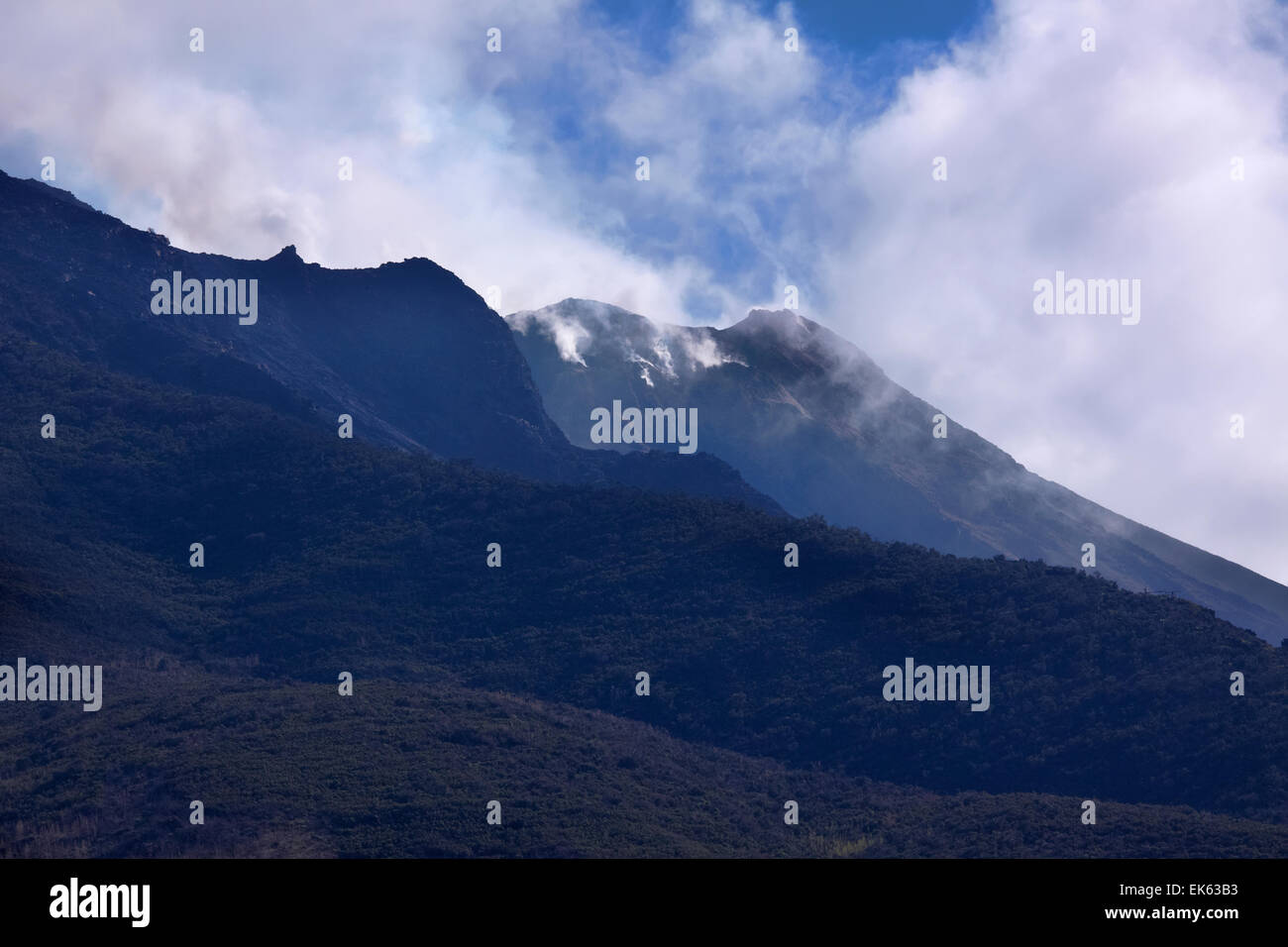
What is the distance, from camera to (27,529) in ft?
297

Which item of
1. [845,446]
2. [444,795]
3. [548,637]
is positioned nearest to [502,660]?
[548,637]

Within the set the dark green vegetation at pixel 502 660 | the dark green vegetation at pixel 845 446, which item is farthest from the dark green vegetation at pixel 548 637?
the dark green vegetation at pixel 845 446

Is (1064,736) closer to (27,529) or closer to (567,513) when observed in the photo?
(567,513)

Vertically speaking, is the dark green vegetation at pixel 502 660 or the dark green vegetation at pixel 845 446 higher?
the dark green vegetation at pixel 845 446

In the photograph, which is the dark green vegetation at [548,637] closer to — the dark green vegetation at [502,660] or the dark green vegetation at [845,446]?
the dark green vegetation at [502,660]

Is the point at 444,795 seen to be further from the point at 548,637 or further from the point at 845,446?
the point at 845,446

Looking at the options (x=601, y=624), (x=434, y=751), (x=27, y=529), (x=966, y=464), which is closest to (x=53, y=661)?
(x=27, y=529)

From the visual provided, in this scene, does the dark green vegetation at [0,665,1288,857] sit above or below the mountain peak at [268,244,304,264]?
below

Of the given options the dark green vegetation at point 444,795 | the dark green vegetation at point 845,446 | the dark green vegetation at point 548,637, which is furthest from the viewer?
the dark green vegetation at point 845,446

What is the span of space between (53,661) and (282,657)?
12.9 meters

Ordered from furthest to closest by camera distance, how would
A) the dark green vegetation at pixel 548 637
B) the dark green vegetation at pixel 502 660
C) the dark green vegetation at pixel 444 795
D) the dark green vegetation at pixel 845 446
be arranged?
the dark green vegetation at pixel 845 446
the dark green vegetation at pixel 548 637
the dark green vegetation at pixel 502 660
the dark green vegetation at pixel 444 795

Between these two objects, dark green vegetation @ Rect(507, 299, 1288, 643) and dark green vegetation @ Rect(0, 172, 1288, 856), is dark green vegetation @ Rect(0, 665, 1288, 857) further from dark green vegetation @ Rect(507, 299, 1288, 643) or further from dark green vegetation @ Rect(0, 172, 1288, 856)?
dark green vegetation @ Rect(507, 299, 1288, 643)

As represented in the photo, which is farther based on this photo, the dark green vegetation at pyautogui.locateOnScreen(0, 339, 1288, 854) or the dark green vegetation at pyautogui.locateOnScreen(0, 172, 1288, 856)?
the dark green vegetation at pyautogui.locateOnScreen(0, 339, 1288, 854)

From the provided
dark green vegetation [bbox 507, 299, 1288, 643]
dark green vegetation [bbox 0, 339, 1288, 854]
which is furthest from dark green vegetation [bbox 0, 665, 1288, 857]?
dark green vegetation [bbox 507, 299, 1288, 643]
